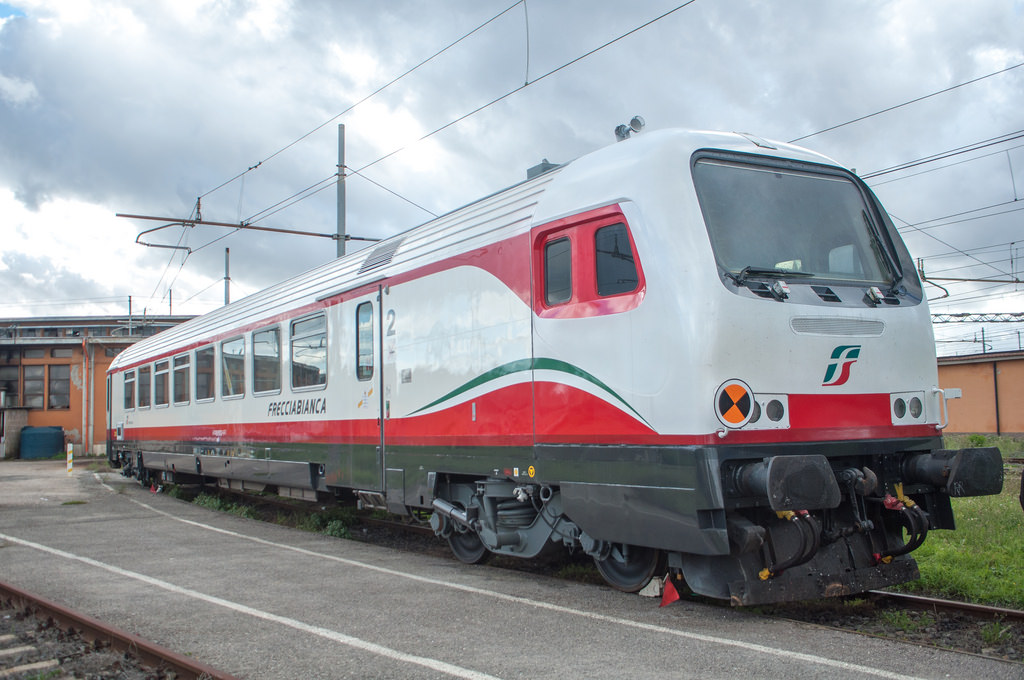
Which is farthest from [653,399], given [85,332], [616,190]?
[85,332]

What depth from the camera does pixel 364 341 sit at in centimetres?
925

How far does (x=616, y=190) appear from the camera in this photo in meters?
6.11

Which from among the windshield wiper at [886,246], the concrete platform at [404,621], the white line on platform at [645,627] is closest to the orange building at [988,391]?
the windshield wiper at [886,246]

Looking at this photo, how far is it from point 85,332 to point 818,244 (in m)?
48.8

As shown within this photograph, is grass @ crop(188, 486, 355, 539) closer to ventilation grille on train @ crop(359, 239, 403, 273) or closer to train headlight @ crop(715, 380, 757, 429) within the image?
ventilation grille on train @ crop(359, 239, 403, 273)

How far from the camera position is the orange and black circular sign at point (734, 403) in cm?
534

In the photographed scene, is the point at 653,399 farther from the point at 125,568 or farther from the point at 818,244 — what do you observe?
→ the point at 125,568

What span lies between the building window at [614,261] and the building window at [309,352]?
4.84 m

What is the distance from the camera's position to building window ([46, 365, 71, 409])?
37938 mm

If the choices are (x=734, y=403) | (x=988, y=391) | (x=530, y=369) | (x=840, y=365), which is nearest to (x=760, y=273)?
(x=840, y=365)

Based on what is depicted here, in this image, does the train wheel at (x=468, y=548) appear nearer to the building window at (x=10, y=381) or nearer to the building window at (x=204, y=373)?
the building window at (x=204, y=373)

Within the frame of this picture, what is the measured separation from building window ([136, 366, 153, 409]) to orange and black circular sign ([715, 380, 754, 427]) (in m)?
15.0

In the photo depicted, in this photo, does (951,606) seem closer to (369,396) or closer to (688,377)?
(688,377)

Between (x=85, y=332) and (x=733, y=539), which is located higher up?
(x=85, y=332)
